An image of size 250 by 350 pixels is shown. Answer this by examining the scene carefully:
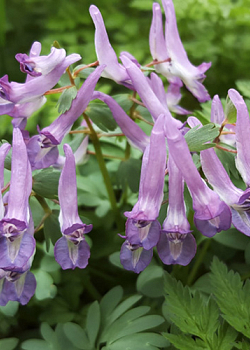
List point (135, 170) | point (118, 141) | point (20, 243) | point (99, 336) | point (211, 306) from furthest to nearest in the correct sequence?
1. point (118, 141)
2. point (135, 170)
3. point (99, 336)
4. point (211, 306)
5. point (20, 243)

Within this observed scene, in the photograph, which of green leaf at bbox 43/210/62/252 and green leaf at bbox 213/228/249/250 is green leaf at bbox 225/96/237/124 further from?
green leaf at bbox 43/210/62/252

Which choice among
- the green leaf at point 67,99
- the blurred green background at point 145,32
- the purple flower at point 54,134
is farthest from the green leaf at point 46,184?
the blurred green background at point 145,32

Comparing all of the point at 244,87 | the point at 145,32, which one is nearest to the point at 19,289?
the point at 244,87

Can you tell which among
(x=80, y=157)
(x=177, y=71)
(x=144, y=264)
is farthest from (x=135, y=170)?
(x=144, y=264)

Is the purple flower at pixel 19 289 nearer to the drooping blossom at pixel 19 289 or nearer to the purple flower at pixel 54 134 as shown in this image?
the drooping blossom at pixel 19 289

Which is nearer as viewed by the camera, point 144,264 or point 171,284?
point 144,264

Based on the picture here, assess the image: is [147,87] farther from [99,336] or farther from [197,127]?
[99,336]

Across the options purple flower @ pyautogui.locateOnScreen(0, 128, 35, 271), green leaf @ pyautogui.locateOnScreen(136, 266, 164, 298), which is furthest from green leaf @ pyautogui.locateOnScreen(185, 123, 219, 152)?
green leaf @ pyautogui.locateOnScreen(136, 266, 164, 298)
